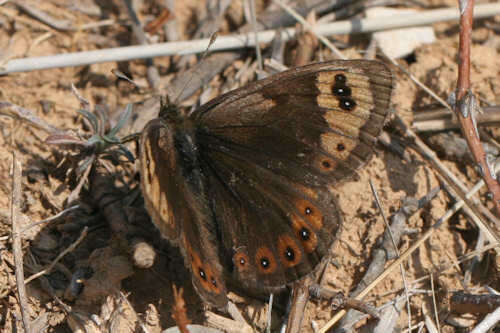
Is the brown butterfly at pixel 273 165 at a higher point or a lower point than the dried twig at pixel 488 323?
higher

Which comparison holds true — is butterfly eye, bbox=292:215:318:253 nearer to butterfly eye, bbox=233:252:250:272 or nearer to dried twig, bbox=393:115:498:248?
butterfly eye, bbox=233:252:250:272

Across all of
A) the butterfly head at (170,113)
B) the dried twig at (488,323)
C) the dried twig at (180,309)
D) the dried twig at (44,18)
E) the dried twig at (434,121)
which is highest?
the dried twig at (44,18)

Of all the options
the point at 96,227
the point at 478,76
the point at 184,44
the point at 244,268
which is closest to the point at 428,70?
the point at 478,76

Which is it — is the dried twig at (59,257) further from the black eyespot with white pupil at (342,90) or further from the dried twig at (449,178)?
the dried twig at (449,178)

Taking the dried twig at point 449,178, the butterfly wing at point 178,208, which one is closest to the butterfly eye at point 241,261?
the butterfly wing at point 178,208

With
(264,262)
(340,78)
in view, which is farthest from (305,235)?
(340,78)

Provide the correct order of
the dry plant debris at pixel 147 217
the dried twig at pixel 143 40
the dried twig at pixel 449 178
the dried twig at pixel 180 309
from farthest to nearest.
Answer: the dried twig at pixel 143 40, the dried twig at pixel 449 178, the dry plant debris at pixel 147 217, the dried twig at pixel 180 309

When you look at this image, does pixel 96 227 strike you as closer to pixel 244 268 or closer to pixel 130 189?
pixel 130 189

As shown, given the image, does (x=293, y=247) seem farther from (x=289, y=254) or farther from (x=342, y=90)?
(x=342, y=90)

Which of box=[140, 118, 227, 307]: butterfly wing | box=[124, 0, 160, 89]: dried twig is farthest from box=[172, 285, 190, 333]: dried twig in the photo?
box=[124, 0, 160, 89]: dried twig
